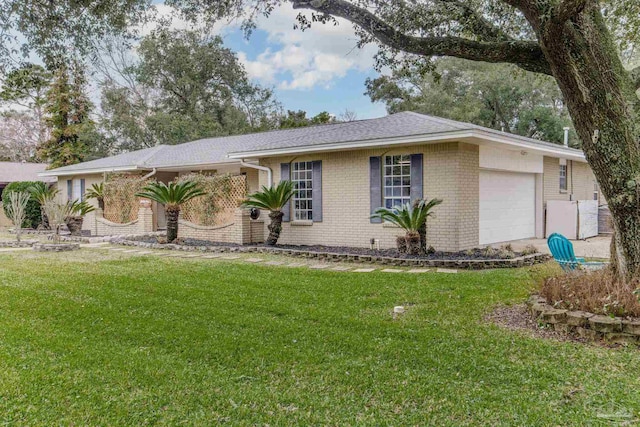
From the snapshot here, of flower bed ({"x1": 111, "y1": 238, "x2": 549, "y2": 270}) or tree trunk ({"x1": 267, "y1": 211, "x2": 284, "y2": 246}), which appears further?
tree trunk ({"x1": 267, "y1": 211, "x2": 284, "y2": 246})

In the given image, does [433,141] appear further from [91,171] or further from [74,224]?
[91,171]

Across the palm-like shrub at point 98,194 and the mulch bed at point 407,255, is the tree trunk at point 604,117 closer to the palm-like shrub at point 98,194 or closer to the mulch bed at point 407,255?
the mulch bed at point 407,255

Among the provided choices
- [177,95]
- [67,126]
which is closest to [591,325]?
[67,126]

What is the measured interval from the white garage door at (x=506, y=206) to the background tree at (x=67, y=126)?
1026 inches

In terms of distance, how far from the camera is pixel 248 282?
767cm

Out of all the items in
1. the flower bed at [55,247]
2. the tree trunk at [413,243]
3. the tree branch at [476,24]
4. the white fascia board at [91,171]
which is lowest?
the flower bed at [55,247]

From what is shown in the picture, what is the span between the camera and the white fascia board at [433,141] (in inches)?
387

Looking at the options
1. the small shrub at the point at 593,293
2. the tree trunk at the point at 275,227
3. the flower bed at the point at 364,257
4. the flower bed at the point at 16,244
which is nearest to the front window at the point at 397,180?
the flower bed at the point at 364,257

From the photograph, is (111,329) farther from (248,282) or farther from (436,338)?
(436,338)

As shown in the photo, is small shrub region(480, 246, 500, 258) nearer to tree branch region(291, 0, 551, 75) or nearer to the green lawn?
the green lawn

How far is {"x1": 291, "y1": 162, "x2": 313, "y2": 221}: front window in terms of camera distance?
12.8 meters

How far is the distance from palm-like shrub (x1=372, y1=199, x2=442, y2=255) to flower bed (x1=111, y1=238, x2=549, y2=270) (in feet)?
1.31

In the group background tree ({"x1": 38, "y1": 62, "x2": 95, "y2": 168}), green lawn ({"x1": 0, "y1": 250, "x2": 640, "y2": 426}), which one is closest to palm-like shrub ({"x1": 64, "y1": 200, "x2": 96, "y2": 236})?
green lawn ({"x1": 0, "y1": 250, "x2": 640, "y2": 426})

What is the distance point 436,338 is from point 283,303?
225cm
